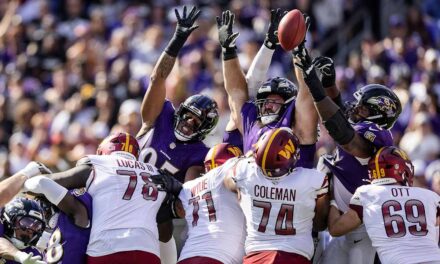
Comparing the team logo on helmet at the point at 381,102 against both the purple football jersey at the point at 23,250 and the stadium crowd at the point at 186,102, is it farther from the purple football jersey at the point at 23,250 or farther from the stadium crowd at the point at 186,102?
the purple football jersey at the point at 23,250

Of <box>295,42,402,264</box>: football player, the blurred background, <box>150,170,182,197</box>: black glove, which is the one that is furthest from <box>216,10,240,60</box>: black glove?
the blurred background

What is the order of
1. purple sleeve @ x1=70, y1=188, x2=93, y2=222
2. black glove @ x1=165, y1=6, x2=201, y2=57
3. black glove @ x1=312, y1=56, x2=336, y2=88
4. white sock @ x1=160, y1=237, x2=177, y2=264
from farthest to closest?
black glove @ x1=165, y1=6, x2=201, y2=57
white sock @ x1=160, y1=237, x2=177, y2=264
black glove @ x1=312, y1=56, x2=336, y2=88
purple sleeve @ x1=70, y1=188, x2=93, y2=222

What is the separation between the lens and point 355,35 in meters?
18.0

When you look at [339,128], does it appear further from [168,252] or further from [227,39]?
[168,252]

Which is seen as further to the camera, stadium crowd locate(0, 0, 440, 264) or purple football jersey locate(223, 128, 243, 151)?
purple football jersey locate(223, 128, 243, 151)

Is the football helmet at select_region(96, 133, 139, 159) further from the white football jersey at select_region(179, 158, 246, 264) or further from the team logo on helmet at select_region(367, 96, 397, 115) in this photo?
the team logo on helmet at select_region(367, 96, 397, 115)

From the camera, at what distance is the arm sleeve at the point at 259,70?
388 inches

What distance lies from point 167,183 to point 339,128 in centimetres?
152

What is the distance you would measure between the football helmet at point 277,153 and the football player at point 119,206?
3.59 feet

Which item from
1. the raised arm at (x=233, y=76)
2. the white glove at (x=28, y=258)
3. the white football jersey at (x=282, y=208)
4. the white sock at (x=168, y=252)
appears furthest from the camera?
the raised arm at (x=233, y=76)

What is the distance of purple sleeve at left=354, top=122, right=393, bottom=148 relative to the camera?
8.89 m

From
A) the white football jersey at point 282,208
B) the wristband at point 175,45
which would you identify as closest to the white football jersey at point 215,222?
the white football jersey at point 282,208

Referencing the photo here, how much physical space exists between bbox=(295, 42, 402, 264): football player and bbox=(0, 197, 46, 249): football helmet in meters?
2.45

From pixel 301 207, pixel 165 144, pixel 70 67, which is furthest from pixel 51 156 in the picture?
pixel 301 207
